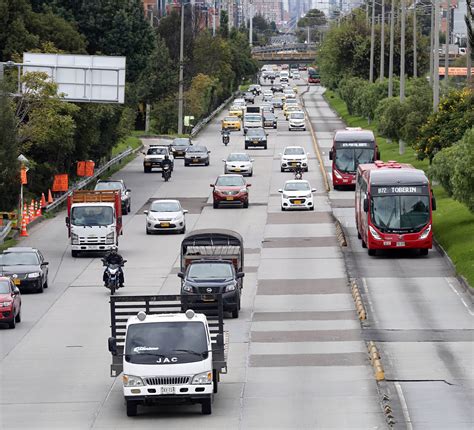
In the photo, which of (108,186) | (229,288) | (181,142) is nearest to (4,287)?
(229,288)

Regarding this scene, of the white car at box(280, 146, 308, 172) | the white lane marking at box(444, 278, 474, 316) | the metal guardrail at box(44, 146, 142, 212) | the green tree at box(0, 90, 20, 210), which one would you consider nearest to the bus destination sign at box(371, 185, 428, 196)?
the white lane marking at box(444, 278, 474, 316)

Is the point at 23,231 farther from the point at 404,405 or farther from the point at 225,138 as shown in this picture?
the point at 225,138

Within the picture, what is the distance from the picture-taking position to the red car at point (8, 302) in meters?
38.2

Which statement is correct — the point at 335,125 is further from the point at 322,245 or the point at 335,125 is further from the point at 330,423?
the point at 330,423

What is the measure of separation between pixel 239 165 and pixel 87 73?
20.7 meters

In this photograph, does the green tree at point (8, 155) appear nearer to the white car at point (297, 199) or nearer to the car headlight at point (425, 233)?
the white car at point (297, 199)

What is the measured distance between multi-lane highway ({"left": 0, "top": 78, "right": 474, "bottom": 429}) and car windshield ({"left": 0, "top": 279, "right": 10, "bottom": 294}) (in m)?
1.08

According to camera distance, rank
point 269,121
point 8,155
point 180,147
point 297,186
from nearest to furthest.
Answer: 1. point 8,155
2. point 297,186
3. point 180,147
4. point 269,121

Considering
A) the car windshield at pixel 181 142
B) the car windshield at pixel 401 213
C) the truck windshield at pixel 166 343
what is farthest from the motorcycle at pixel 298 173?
the truck windshield at pixel 166 343

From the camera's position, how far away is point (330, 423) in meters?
25.9

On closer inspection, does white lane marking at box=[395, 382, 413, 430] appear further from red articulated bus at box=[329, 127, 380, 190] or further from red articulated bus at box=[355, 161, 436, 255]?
red articulated bus at box=[329, 127, 380, 190]

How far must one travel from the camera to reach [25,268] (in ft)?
148

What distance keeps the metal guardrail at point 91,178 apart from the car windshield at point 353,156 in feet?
43.5

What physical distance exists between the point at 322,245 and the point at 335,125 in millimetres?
76720
